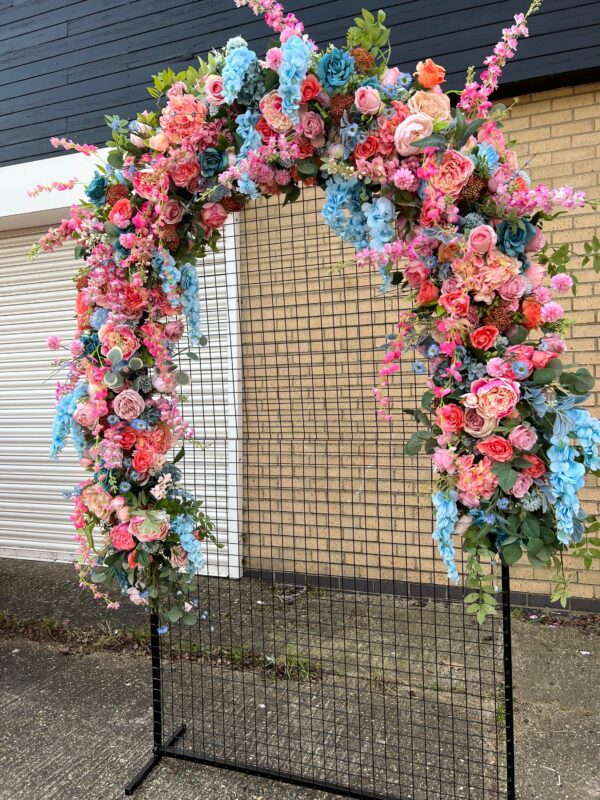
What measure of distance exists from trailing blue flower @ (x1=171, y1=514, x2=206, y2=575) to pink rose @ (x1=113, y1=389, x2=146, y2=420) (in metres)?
0.42

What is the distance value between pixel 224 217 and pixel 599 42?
8.17 feet

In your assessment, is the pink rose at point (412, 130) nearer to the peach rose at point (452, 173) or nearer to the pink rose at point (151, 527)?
the peach rose at point (452, 173)

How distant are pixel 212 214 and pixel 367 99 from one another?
2.26ft

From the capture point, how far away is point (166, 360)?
222cm

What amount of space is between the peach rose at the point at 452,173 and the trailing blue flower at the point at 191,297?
98 cm

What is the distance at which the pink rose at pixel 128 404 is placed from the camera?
2115 mm

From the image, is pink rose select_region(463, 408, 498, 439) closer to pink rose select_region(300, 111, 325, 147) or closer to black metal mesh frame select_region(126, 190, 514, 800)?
black metal mesh frame select_region(126, 190, 514, 800)

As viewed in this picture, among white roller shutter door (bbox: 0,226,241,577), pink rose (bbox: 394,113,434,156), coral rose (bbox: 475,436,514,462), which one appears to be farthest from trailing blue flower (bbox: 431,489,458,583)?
white roller shutter door (bbox: 0,226,241,577)

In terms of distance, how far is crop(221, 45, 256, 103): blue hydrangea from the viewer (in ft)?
5.89

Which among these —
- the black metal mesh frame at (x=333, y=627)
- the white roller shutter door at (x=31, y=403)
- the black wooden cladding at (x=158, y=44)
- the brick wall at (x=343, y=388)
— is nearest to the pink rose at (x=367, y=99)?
the black metal mesh frame at (x=333, y=627)

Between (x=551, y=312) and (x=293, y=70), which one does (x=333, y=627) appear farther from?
(x=293, y=70)

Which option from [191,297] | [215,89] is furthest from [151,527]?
[215,89]

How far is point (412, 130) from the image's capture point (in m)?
1.61

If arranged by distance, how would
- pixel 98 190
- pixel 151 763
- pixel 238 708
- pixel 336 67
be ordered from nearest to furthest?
pixel 336 67 < pixel 98 190 < pixel 151 763 < pixel 238 708
